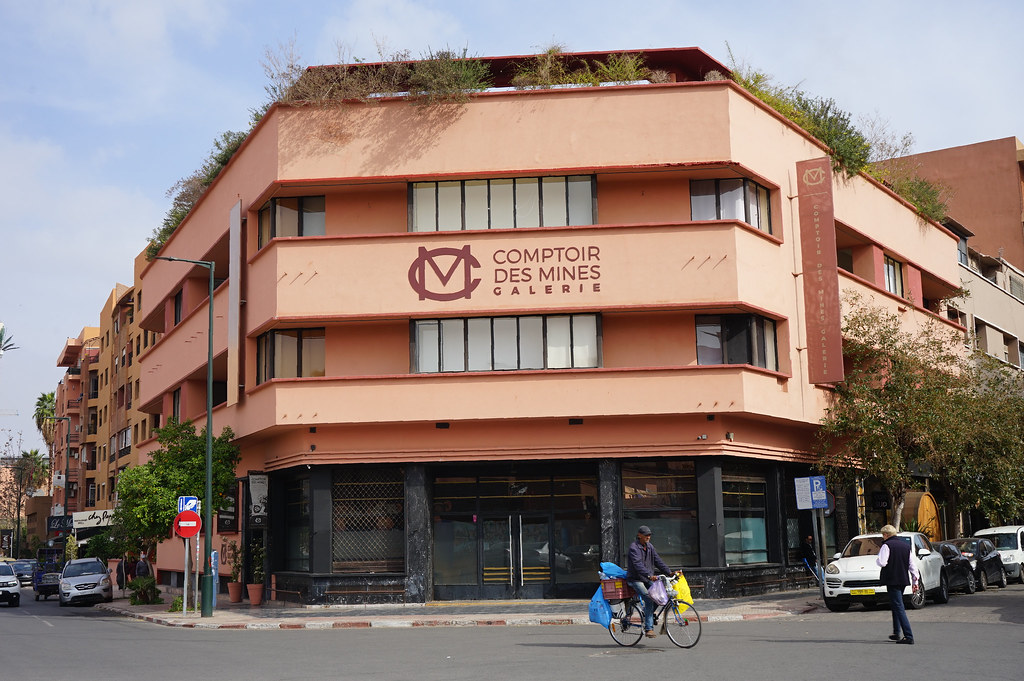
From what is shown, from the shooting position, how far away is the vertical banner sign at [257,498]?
30562 mm

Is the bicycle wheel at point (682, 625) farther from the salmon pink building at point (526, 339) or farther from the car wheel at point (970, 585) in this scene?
the car wheel at point (970, 585)

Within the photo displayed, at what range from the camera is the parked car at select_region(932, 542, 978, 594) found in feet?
82.3

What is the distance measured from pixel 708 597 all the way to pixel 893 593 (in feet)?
35.5

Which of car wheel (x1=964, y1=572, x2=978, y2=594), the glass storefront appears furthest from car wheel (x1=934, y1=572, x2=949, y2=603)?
the glass storefront

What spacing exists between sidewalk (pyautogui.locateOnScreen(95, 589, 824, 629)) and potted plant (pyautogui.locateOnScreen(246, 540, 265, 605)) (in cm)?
92

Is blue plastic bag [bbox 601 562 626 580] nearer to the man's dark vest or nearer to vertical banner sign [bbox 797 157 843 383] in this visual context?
the man's dark vest

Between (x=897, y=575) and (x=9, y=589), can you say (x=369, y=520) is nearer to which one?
(x=897, y=575)

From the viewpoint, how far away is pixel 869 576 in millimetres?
22094

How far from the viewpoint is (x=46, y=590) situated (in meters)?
46.7

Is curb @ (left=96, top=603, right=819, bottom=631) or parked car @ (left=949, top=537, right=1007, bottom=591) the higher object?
parked car @ (left=949, top=537, right=1007, bottom=591)

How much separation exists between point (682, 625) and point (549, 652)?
81.8 inches

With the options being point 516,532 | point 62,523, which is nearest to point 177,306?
point 516,532

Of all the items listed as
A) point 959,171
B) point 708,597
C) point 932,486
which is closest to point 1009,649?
point 708,597

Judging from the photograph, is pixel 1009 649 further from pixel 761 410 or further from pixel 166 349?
pixel 166 349
